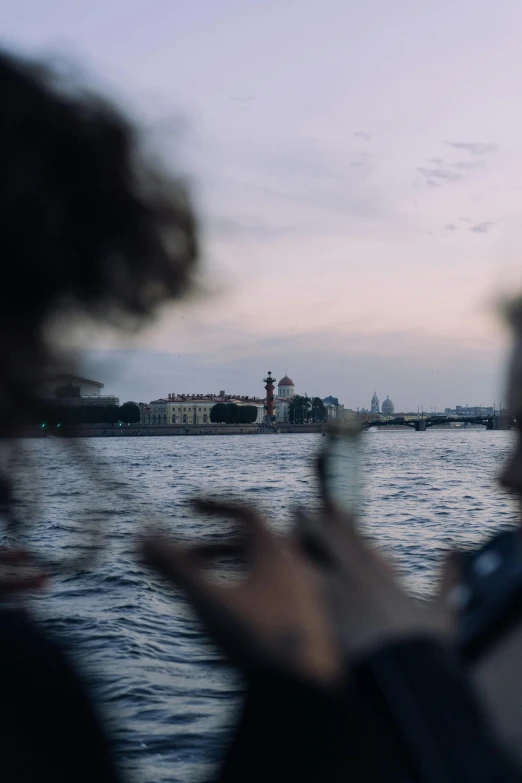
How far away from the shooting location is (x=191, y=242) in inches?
27.5

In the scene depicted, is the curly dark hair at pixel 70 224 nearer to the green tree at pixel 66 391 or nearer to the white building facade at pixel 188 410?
the green tree at pixel 66 391

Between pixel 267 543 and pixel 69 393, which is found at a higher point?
pixel 69 393

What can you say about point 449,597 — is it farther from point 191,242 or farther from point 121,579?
point 121,579

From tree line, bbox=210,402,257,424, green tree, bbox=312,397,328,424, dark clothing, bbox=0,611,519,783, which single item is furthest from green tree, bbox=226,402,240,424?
dark clothing, bbox=0,611,519,783

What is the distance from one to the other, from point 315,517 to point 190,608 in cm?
14

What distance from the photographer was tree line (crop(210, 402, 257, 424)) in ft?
242

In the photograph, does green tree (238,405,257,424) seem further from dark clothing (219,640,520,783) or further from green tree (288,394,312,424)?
dark clothing (219,640,520,783)

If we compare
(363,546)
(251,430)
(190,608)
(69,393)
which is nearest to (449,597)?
(363,546)

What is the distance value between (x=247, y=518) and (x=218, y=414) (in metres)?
73.7

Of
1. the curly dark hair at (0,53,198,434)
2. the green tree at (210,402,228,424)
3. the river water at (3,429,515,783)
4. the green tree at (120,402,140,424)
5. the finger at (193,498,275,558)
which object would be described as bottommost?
the river water at (3,429,515,783)

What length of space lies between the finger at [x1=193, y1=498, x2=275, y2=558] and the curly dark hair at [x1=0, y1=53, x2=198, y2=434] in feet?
0.62

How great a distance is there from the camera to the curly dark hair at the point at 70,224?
617 millimetres

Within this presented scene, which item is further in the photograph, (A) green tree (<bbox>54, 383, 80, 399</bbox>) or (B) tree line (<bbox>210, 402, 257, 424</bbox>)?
(B) tree line (<bbox>210, 402, 257, 424</bbox>)

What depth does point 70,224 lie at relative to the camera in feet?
2.08
